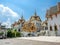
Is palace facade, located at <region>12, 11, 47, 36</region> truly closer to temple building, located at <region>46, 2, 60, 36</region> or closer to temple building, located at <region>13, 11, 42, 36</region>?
temple building, located at <region>13, 11, 42, 36</region>

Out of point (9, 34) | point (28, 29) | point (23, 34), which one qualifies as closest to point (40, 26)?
point (28, 29)

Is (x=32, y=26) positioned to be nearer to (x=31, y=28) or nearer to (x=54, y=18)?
(x=31, y=28)

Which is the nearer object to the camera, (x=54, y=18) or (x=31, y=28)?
(x=54, y=18)

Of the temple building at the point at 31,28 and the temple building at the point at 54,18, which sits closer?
the temple building at the point at 54,18

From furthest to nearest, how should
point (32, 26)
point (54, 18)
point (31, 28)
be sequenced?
point (32, 26), point (31, 28), point (54, 18)

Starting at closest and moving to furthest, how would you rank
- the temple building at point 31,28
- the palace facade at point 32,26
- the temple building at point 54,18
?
the temple building at point 54,18
the temple building at point 31,28
the palace facade at point 32,26

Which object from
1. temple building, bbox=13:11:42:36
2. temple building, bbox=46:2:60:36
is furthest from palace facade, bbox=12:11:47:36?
temple building, bbox=46:2:60:36

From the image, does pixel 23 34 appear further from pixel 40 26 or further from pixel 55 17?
pixel 40 26

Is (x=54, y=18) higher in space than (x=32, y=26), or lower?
higher

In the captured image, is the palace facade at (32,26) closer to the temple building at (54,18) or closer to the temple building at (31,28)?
the temple building at (31,28)

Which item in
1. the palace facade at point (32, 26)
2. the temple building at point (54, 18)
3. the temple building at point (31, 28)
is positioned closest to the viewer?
the temple building at point (54, 18)

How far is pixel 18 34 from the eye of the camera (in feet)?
221

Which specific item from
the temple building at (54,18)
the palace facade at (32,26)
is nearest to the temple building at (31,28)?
the palace facade at (32,26)

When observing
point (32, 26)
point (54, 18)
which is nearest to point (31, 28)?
point (32, 26)
